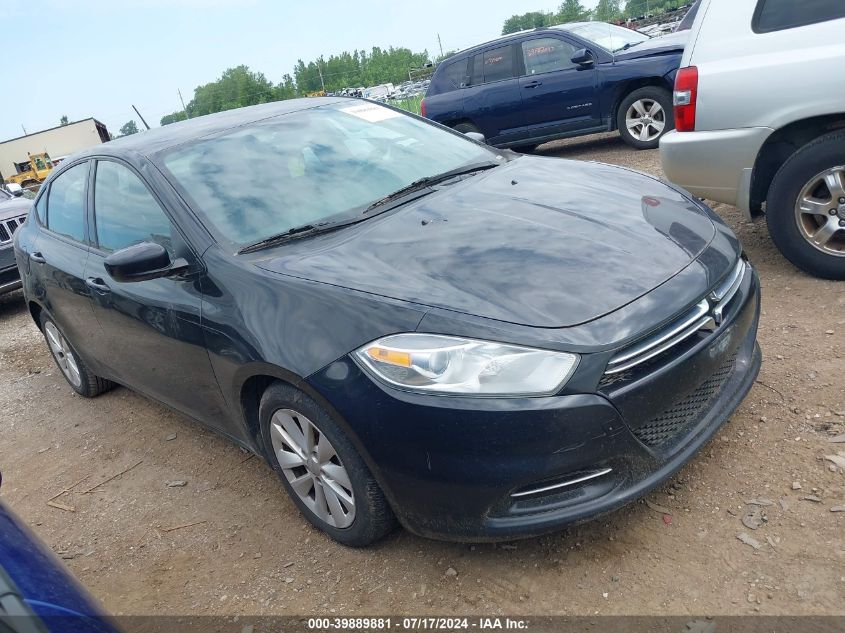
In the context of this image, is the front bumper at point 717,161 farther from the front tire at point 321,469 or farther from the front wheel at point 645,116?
the front wheel at point 645,116

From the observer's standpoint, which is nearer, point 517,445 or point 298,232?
point 517,445

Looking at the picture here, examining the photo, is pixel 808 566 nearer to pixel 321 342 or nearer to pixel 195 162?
pixel 321 342

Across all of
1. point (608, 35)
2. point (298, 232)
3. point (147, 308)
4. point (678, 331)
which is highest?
point (608, 35)

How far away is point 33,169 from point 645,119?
42172 millimetres

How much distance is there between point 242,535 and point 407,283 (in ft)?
4.72

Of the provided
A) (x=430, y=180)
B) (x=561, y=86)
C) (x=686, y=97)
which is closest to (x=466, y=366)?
(x=430, y=180)

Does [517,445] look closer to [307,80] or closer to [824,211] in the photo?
[824,211]

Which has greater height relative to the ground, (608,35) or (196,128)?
(196,128)

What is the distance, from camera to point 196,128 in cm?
357

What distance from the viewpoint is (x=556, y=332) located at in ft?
6.98

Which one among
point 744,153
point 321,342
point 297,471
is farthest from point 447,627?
point 744,153

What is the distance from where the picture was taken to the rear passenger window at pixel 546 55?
9.41 meters

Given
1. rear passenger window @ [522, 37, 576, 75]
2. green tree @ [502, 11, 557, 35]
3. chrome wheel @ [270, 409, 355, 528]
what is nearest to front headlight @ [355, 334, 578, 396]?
chrome wheel @ [270, 409, 355, 528]

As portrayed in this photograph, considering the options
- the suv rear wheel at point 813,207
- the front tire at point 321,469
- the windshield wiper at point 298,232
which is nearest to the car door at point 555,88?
the suv rear wheel at point 813,207
